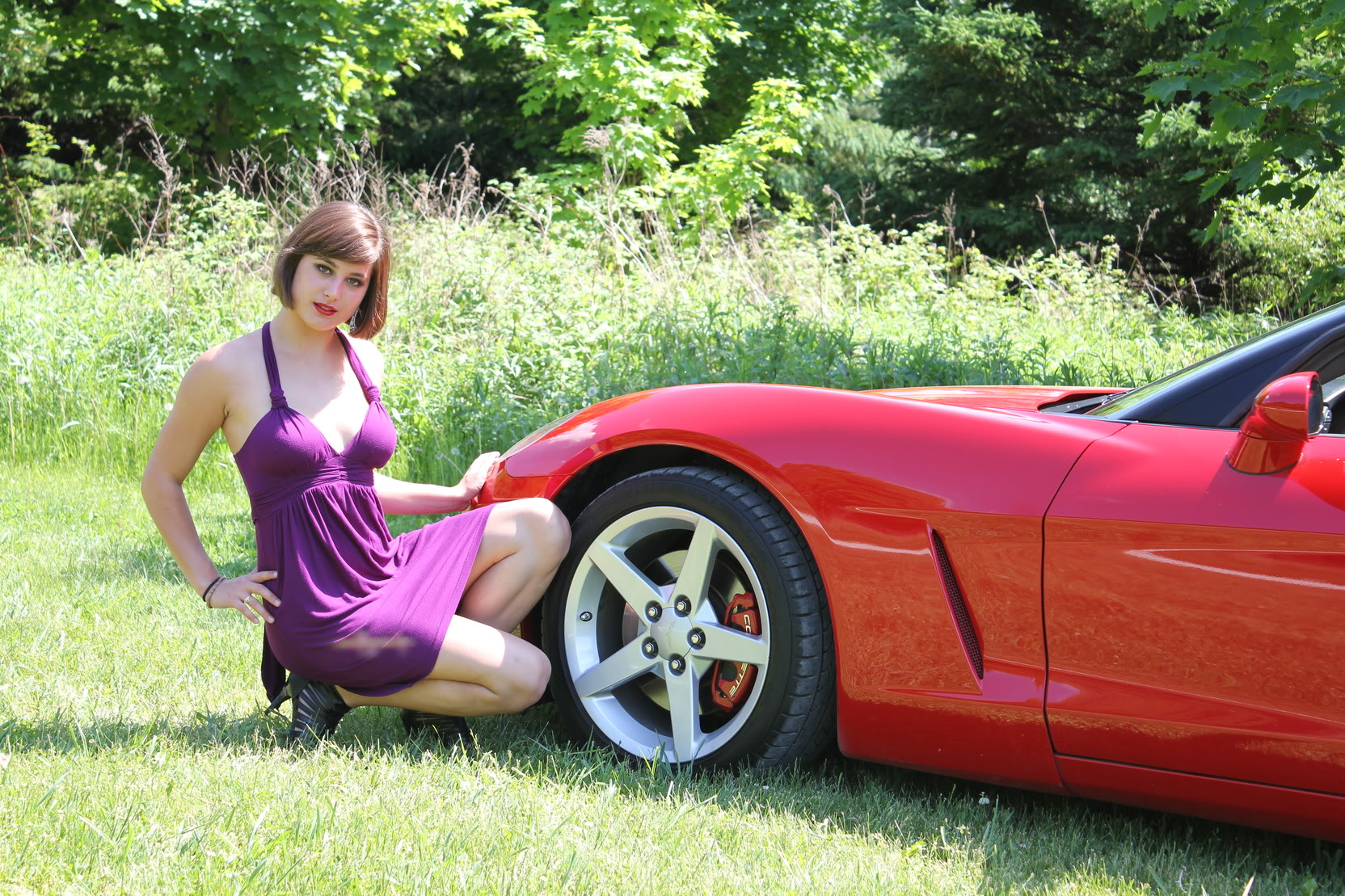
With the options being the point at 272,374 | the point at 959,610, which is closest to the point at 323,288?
the point at 272,374

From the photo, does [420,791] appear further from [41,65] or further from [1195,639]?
[41,65]

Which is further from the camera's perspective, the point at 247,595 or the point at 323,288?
the point at 323,288

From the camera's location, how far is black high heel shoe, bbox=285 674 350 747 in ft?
9.64

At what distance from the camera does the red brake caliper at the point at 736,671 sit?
277 centimetres

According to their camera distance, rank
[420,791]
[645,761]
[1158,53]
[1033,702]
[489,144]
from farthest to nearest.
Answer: [489,144]
[1158,53]
[645,761]
[420,791]
[1033,702]

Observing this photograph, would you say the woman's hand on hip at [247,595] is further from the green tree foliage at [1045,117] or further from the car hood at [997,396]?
the green tree foliage at [1045,117]

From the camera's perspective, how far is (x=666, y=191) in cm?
1227

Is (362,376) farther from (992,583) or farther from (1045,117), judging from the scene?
(1045,117)

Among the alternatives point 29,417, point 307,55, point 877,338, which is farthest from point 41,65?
point 877,338

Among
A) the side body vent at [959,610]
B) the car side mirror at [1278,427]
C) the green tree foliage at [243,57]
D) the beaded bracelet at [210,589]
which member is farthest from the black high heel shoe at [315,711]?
the green tree foliage at [243,57]

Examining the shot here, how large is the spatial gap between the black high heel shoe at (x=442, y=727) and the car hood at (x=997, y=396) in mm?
1341

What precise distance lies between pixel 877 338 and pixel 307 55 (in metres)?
8.88

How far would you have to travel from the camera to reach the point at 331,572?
2.91 m

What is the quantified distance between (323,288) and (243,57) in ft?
36.4
